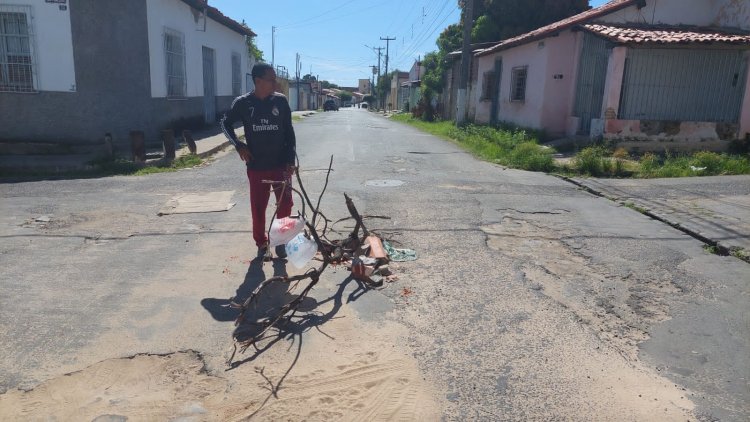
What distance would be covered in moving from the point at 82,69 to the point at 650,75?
13.2 metres

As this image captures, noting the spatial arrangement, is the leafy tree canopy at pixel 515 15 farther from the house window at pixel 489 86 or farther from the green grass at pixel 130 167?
the green grass at pixel 130 167

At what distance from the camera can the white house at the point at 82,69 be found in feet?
35.0

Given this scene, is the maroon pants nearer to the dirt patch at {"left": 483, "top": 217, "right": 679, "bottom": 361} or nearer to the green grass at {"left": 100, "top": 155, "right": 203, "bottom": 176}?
the dirt patch at {"left": 483, "top": 217, "right": 679, "bottom": 361}

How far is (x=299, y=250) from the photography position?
394 centimetres

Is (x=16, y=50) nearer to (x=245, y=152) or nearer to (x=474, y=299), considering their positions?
(x=245, y=152)

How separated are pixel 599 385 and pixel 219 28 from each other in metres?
18.5

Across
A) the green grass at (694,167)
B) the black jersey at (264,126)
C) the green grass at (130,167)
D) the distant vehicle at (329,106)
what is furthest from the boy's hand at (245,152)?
the distant vehicle at (329,106)

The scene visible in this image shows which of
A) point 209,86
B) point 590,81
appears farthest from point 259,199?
point 209,86

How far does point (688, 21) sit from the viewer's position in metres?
15.0

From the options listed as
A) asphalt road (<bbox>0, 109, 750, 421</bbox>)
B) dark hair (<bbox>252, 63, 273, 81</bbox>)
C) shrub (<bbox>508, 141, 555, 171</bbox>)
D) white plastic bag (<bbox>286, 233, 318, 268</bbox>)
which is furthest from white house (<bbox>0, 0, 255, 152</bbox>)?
white plastic bag (<bbox>286, 233, 318, 268</bbox>)

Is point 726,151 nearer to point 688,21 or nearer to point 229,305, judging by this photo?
point 688,21

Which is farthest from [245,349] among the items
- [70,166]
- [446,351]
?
[70,166]

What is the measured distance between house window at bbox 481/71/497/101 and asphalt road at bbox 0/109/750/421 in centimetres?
1435

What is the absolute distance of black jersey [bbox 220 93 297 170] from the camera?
4758 mm
